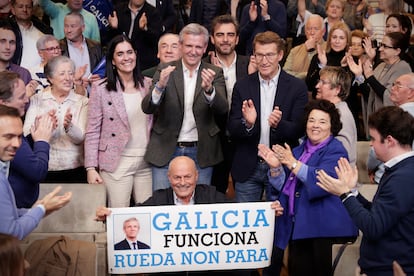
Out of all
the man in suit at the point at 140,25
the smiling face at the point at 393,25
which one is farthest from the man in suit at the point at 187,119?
the smiling face at the point at 393,25

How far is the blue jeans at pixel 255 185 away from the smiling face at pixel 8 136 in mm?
1799

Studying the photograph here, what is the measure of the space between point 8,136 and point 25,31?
2.92 m

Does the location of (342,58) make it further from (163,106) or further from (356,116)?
(163,106)

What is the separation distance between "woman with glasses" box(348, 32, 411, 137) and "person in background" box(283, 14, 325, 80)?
0.64 meters

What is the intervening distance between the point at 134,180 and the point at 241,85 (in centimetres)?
92

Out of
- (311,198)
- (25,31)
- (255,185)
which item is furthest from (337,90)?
(25,31)

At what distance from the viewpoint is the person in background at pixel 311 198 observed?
14.4ft

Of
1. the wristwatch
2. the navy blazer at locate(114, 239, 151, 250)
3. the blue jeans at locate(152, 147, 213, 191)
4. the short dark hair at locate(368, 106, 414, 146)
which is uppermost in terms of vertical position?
the short dark hair at locate(368, 106, 414, 146)

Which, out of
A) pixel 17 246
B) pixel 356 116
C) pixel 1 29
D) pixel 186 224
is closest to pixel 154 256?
pixel 186 224

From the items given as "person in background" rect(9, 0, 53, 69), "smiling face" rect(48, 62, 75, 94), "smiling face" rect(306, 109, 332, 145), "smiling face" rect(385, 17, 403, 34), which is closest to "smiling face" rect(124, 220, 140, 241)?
"smiling face" rect(306, 109, 332, 145)

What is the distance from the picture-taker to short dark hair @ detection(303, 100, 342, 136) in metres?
4.48

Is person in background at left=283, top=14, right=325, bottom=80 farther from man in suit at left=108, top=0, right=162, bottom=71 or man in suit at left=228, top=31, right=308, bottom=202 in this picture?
man in suit at left=228, top=31, right=308, bottom=202

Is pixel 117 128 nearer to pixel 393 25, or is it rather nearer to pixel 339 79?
pixel 339 79

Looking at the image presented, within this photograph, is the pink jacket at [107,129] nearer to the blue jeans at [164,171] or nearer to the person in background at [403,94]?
the blue jeans at [164,171]
